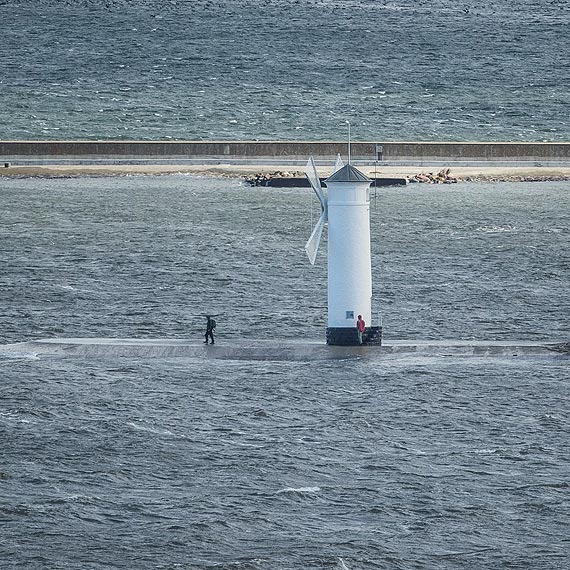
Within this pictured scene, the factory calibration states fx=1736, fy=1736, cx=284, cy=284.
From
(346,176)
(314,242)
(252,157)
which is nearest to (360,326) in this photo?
(314,242)

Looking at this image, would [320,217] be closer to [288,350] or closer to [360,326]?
[360,326]

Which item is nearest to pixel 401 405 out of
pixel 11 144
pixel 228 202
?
pixel 228 202

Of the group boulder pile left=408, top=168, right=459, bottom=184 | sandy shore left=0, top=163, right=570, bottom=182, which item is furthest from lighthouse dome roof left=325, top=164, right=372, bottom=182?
sandy shore left=0, top=163, right=570, bottom=182

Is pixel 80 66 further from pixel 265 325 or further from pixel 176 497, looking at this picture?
pixel 176 497

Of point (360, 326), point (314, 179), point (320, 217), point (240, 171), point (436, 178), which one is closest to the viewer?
point (360, 326)

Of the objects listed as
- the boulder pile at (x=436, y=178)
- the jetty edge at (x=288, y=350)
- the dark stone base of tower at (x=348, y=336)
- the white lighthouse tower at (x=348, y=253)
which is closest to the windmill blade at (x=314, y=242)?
the white lighthouse tower at (x=348, y=253)

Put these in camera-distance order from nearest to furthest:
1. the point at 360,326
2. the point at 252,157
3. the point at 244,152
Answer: the point at 360,326 < the point at 244,152 < the point at 252,157

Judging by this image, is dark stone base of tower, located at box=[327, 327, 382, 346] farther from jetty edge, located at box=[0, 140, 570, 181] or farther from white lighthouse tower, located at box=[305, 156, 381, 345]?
jetty edge, located at box=[0, 140, 570, 181]

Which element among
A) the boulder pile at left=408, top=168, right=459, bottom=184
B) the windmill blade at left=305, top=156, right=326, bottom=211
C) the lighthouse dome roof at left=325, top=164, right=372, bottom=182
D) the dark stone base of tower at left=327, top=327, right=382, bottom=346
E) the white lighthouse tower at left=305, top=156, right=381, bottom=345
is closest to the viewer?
the lighthouse dome roof at left=325, top=164, right=372, bottom=182
